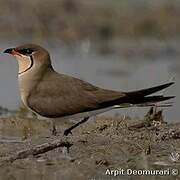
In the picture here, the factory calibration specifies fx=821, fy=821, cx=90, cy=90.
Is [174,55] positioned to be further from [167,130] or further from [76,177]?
[76,177]

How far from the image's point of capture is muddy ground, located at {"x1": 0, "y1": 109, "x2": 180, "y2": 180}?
6.10 meters

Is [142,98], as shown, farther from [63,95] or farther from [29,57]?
[29,57]

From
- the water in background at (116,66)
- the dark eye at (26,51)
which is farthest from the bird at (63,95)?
the water in background at (116,66)

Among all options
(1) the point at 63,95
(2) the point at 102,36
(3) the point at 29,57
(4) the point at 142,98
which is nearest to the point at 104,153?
(4) the point at 142,98

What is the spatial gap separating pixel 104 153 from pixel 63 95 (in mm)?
717

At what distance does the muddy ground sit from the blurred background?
4703 mm

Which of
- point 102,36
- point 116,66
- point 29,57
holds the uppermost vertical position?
point 102,36

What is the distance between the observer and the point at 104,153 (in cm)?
667

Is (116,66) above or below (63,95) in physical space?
above

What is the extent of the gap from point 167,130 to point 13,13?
1035 centimetres

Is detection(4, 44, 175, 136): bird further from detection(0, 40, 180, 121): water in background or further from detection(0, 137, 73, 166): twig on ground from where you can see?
detection(0, 40, 180, 121): water in background

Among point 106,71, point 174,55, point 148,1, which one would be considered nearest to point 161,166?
point 106,71

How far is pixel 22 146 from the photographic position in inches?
276

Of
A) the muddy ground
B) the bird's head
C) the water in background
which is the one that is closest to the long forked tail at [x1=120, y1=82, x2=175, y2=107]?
the muddy ground
